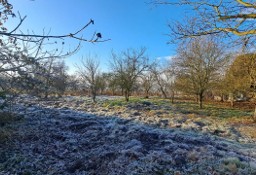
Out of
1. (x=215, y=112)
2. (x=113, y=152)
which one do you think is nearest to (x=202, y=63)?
(x=215, y=112)

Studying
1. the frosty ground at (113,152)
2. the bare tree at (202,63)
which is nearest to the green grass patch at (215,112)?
the bare tree at (202,63)

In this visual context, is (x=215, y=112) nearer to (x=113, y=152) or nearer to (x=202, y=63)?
(x=202, y=63)

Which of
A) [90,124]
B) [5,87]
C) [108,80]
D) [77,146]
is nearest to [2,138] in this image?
[77,146]

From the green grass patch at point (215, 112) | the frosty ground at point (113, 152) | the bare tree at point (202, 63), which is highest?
the bare tree at point (202, 63)

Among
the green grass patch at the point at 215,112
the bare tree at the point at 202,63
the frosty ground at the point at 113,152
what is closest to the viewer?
the frosty ground at the point at 113,152

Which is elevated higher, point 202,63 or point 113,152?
point 202,63

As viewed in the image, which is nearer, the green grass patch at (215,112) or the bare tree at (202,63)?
the green grass patch at (215,112)

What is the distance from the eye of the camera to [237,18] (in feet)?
18.7

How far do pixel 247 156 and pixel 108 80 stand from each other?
21802 mm

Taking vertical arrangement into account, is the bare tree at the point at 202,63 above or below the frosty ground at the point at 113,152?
above

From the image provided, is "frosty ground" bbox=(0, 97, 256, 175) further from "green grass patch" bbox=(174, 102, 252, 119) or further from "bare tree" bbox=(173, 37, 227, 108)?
"bare tree" bbox=(173, 37, 227, 108)

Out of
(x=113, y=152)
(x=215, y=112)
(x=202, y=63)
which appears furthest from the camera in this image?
(x=202, y=63)

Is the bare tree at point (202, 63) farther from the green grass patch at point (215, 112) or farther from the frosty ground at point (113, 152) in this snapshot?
the frosty ground at point (113, 152)

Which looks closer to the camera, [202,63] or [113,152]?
[113,152]
